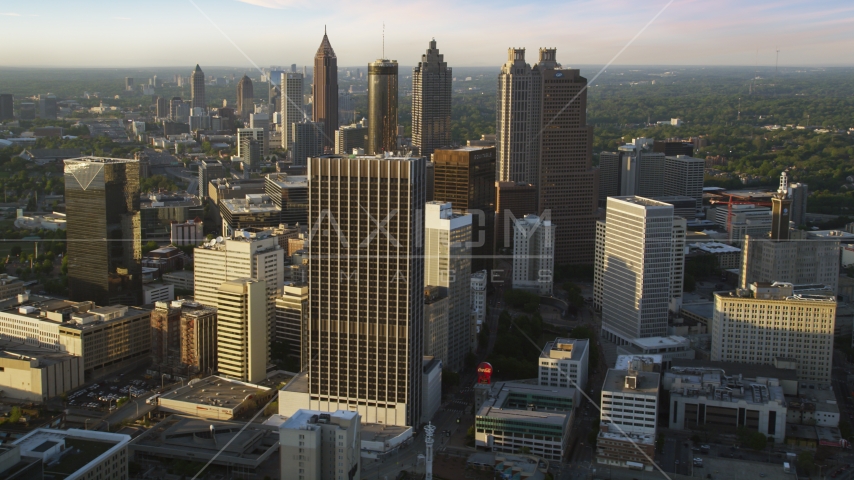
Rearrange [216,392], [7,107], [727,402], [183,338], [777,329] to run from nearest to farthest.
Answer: [727,402] < [216,392] < [777,329] < [183,338] < [7,107]

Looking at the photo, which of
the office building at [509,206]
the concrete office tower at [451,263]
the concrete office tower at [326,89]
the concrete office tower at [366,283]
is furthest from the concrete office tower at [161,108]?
A: the concrete office tower at [366,283]

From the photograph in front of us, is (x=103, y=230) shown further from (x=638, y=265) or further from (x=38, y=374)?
(x=638, y=265)

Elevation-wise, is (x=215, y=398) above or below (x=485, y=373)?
below

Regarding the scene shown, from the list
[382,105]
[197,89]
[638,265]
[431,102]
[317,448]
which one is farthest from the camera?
[197,89]

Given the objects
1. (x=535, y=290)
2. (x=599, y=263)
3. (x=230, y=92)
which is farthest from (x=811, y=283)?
(x=230, y=92)

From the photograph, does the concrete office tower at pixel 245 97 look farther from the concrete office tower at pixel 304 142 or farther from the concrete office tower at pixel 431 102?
the concrete office tower at pixel 431 102

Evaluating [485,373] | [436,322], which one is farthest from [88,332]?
[485,373]

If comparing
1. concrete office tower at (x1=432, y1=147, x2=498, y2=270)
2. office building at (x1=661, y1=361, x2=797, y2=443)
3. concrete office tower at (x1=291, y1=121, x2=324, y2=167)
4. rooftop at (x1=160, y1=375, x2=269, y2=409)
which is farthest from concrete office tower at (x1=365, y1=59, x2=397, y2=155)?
office building at (x1=661, y1=361, x2=797, y2=443)
